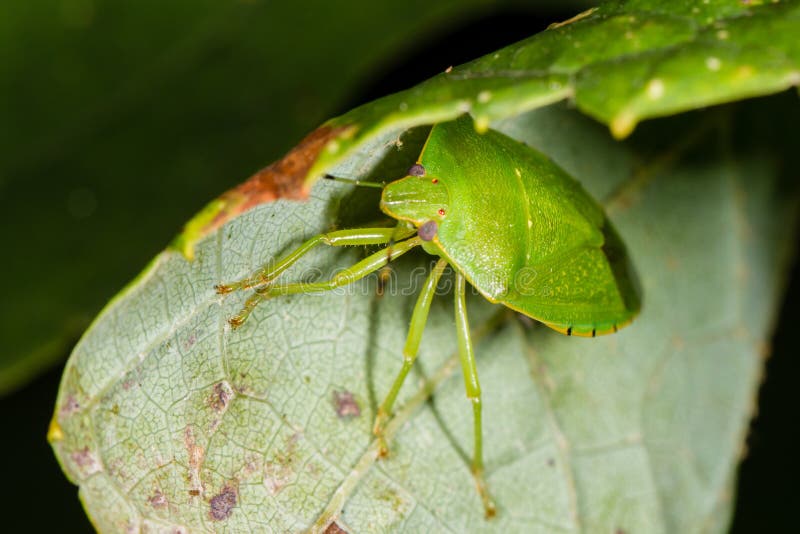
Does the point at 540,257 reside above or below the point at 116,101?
below

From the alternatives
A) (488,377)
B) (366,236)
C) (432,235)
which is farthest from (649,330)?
(366,236)

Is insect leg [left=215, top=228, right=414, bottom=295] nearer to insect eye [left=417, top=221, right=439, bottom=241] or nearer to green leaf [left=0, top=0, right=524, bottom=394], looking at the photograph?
insect eye [left=417, top=221, right=439, bottom=241]

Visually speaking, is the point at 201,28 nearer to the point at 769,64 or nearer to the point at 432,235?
the point at 432,235

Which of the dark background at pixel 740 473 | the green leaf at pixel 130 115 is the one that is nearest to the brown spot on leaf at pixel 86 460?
the green leaf at pixel 130 115

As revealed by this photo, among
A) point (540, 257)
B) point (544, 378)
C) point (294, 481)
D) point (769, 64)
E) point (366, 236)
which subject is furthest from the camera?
point (544, 378)

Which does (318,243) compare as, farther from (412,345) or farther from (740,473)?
(740,473)

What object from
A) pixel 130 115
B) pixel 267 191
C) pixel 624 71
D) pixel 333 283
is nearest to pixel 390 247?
pixel 333 283

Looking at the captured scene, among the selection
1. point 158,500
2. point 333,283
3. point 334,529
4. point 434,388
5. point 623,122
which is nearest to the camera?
point 623,122
